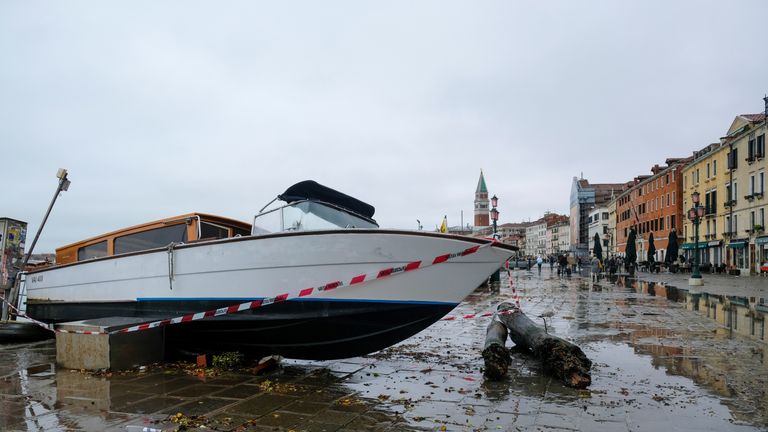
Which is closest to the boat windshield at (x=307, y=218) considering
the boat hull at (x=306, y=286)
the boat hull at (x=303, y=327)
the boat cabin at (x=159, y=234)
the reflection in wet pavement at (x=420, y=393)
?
the boat hull at (x=306, y=286)

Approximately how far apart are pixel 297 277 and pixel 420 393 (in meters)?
1.99

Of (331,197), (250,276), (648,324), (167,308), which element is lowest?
(648,324)

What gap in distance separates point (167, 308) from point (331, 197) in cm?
279

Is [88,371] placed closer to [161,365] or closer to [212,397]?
[161,365]

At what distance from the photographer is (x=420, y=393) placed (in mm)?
5844

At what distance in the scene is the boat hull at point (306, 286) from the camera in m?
6.22

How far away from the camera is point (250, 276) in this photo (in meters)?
6.79

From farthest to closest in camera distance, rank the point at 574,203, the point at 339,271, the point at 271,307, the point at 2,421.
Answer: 1. the point at 574,203
2. the point at 271,307
3. the point at 339,271
4. the point at 2,421

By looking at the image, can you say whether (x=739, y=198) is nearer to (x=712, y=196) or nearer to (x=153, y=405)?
(x=712, y=196)

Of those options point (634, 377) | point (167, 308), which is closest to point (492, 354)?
point (634, 377)

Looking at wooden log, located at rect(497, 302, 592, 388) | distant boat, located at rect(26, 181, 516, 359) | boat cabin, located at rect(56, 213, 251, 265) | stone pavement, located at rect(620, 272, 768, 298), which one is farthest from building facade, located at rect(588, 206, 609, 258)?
distant boat, located at rect(26, 181, 516, 359)

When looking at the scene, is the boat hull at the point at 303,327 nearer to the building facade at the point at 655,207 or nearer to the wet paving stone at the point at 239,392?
the wet paving stone at the point at 239,392

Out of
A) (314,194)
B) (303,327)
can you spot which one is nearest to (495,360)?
(303,327)

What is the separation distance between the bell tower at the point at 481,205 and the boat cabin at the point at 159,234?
17104cm
